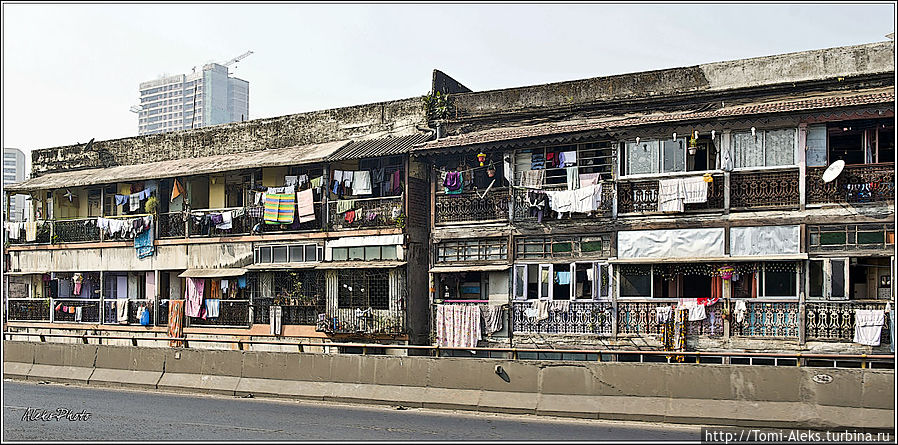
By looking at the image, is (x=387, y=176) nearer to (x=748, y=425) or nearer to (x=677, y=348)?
(x=677, y=348)

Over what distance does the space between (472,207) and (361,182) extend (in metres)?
3.87

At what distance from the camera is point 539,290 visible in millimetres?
21312

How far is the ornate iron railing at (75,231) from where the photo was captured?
2964 cm

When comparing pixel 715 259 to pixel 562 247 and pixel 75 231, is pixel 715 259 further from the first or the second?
pixel 75 231

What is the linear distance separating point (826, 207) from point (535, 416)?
8.34m

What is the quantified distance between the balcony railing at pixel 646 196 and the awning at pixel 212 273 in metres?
12.2

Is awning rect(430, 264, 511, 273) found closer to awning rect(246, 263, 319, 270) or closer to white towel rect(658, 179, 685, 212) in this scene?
awning rect(246, 263, 319, 270)

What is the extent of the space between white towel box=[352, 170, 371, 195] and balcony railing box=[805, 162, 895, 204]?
11.9 meters

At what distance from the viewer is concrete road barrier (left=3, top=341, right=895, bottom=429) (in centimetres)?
1300

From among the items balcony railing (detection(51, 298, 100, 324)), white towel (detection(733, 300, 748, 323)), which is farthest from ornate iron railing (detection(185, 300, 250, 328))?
white towel (detection(733, 300, 748, 323))

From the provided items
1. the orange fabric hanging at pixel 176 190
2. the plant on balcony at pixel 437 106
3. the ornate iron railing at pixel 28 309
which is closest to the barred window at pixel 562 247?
the plant on balcony at pixel 437 106

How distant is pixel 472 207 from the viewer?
878 inches

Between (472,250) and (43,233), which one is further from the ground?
(43,233)

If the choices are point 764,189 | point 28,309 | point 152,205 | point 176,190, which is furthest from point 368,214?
point 28,309
